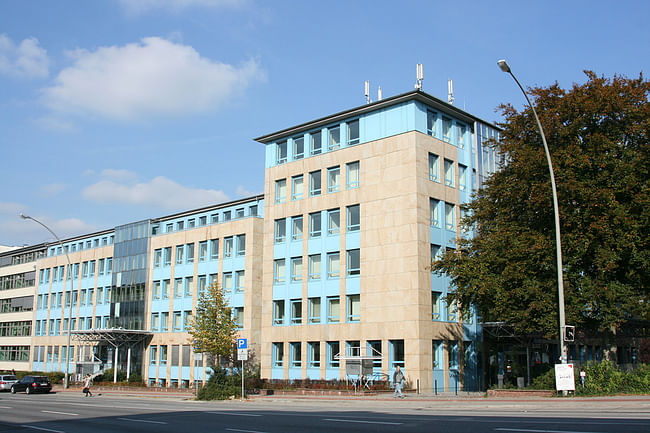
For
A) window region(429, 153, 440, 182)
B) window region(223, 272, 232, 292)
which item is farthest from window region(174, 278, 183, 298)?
window region(429, 153, 440, 182)

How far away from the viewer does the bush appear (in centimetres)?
3591

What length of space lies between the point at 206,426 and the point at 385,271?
2664 cm

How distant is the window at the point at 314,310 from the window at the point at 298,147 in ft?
37.9

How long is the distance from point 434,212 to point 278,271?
45.3ft

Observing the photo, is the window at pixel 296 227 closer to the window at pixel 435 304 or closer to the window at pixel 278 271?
the window at pixel 278 271

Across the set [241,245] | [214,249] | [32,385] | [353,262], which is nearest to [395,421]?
[353,262]

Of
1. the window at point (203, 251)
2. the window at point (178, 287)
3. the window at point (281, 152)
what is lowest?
the window at point (178, 287)

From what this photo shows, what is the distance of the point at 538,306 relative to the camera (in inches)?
1158

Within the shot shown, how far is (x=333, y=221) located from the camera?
4778 centimetres

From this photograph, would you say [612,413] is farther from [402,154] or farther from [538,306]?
[402,154]

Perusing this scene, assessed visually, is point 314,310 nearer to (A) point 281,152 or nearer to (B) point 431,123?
(A) point 281,152

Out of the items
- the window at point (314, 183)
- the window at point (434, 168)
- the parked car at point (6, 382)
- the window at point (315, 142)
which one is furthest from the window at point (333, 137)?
the parked car at point (6, 382)

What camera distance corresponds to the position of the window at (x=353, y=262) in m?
45.2

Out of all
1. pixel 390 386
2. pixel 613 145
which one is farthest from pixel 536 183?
pixel 390 386
